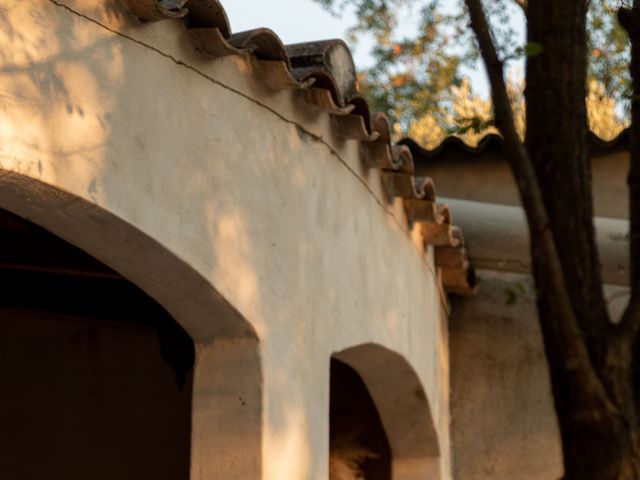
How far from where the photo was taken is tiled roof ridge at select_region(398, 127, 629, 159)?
A: 789cm

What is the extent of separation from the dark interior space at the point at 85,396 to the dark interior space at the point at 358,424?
95 cm

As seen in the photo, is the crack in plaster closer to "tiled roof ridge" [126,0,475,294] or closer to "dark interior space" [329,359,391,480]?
"tiled roof ridge" [126,0,475,294]

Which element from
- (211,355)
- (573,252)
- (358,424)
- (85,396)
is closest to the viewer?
(573,252)

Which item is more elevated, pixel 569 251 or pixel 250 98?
pixel 250 98

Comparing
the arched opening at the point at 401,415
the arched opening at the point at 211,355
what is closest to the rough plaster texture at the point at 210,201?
the arched opening at the point at 211,355

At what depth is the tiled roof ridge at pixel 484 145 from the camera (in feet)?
25.9

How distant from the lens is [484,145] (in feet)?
26.6

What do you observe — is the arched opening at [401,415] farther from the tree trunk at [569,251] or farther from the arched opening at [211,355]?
the tree trunk at [569,251]

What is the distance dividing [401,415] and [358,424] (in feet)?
1.63

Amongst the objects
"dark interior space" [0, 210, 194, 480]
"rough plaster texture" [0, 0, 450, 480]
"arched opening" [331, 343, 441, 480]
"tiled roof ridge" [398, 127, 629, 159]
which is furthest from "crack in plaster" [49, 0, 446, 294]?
"tiled roof ridge" [398, 127, 629, 159]

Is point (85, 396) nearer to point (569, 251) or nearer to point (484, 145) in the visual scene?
point (484, 145)

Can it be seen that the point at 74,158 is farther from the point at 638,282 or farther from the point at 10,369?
the point at 10,369

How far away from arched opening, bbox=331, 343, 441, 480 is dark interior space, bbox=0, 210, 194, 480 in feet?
3.09

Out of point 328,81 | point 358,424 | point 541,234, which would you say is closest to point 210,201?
point 328,81
